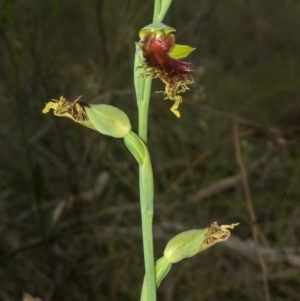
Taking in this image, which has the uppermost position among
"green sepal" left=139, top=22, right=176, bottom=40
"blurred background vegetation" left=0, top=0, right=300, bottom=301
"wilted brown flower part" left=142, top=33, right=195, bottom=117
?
"blurred background vegetation" left=0, top=0, right=300, bottom=301

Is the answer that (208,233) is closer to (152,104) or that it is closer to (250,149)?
(250,149)

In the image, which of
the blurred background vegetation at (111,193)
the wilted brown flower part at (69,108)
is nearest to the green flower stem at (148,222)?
the wilted brown flower part at (69,108)

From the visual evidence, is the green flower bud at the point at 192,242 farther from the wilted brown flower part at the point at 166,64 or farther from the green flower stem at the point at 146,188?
the wilted brown flower part at the point at 166,64

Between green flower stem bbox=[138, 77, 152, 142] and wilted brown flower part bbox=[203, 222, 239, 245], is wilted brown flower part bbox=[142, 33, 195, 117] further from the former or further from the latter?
wilted brown flower part bbox=[203, 222, 239, 245]

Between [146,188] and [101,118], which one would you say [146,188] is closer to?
[146,188]

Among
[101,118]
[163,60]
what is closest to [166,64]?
[163,60]

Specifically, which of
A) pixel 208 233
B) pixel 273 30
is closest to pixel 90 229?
pixel 208 233

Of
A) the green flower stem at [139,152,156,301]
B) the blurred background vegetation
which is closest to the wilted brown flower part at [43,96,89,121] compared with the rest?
the green flower stem at [139,152,156,301]
